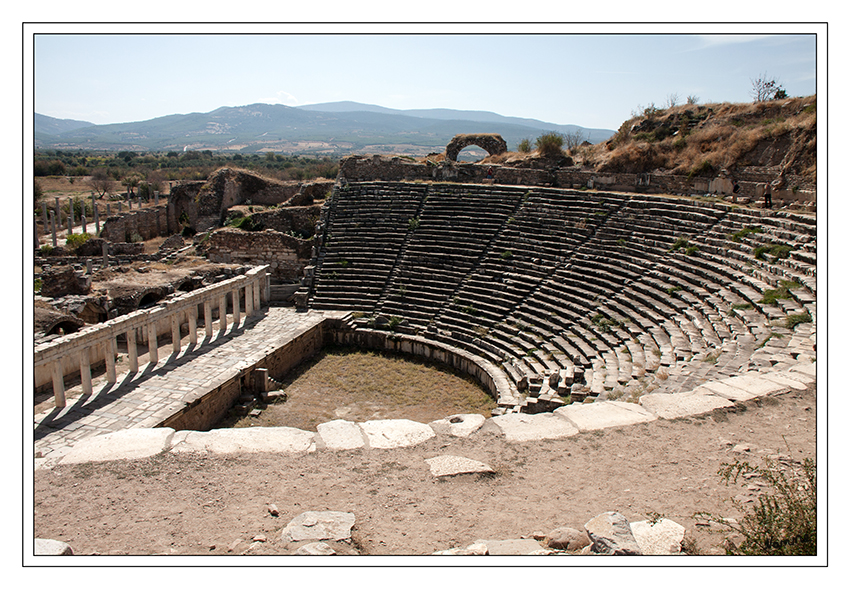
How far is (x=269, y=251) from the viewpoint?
21500 mm

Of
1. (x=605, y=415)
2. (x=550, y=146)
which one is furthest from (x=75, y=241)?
(x=605, y=415)

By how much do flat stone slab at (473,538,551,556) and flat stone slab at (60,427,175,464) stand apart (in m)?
3.75

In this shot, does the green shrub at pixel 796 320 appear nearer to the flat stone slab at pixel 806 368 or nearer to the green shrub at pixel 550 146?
the flat stone slab at pixel 806 368

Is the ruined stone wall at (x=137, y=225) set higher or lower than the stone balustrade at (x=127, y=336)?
higher

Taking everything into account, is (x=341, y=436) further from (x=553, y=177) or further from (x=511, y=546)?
(x=553, y=177)

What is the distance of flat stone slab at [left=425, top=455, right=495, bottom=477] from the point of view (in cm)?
552

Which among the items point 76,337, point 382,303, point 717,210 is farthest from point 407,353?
point 717,210

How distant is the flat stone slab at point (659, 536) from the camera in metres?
3.93

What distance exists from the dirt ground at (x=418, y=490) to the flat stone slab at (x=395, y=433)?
15 centimetres

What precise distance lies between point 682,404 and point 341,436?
414 centimetres

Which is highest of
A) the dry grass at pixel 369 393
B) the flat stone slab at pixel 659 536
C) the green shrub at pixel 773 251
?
the green shrub at pixel 773 251

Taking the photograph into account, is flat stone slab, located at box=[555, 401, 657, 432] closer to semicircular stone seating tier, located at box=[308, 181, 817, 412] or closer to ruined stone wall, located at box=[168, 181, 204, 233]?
semicircular stone seating tier, located at box=[308, 181, 817, 412]

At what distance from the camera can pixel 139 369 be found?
531 inches

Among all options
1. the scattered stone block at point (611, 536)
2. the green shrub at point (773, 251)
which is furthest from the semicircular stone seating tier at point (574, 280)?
the scattered stone block at point (611, 536)
